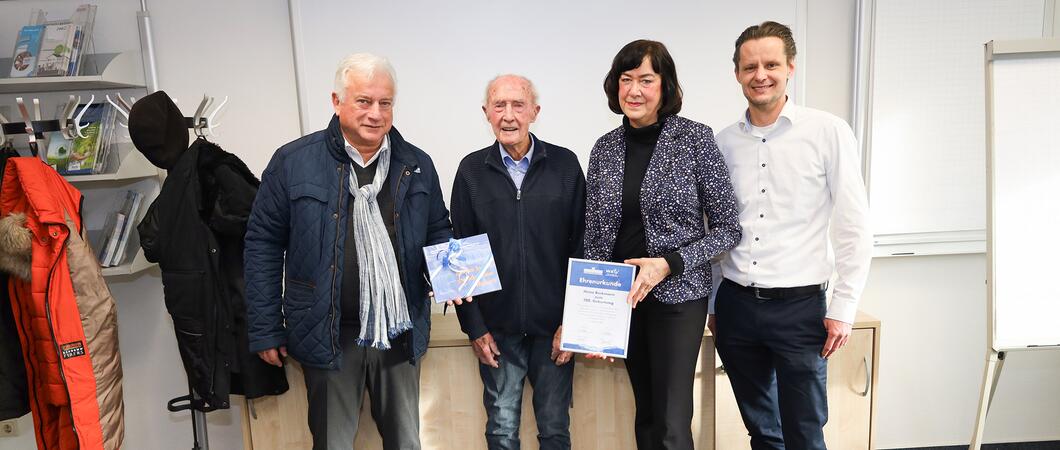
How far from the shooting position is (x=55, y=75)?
245cm

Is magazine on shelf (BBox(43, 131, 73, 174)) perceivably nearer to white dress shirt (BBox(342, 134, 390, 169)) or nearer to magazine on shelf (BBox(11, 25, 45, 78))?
magazine on shelf (BBox(11, 25, 45, 78))

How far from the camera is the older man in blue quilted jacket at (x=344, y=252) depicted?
1.90m

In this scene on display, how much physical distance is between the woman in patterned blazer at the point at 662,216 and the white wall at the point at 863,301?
1065mm

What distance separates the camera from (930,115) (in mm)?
2750

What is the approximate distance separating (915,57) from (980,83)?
1.05 feet

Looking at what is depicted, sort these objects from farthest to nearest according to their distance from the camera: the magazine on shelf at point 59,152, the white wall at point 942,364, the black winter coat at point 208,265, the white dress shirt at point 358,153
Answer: the white wall at point 942,364 < the magazine on shelf at point 59,152 < the black winter coat at point 208,265 < the white dress shirt at point 358,153

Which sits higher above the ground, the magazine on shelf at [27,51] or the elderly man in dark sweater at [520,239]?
the magazine on shelf at [27,51]

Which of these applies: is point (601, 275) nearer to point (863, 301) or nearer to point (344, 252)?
point (344, 252)

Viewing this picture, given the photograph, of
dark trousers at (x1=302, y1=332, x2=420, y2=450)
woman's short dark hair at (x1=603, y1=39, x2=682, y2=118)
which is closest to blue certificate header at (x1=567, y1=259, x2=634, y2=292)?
woman's short dark hair at (x1=603, y1=39, x2=682, y2=118)

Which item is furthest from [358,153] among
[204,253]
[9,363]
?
[9,363]

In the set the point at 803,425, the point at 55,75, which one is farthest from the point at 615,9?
the point at 55,75

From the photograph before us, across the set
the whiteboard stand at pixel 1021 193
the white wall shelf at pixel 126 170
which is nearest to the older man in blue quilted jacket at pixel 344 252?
the white wall shelf at pixel 126 170

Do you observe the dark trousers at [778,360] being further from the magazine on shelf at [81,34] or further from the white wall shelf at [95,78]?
the magazine on shelf at [81,34]

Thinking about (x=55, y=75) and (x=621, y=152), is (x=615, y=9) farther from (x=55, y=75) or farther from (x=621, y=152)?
(x=55, y=75)
